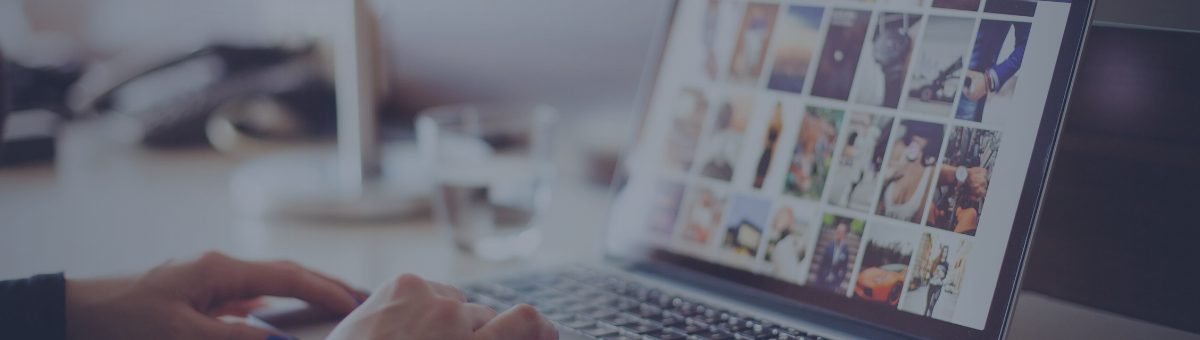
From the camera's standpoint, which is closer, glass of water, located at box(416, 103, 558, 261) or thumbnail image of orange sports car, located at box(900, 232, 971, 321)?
thumbnail image of orange sports car, located at box(900, 232, 971, 321)

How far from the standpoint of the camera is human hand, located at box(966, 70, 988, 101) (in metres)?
0.48

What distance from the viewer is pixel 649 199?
2.06 feet

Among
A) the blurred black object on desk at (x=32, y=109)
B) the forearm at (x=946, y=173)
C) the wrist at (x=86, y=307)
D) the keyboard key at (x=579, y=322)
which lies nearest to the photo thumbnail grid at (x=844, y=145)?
the forearm at (x=946, y=173)

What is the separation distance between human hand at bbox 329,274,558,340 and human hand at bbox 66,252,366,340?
0.25 feet

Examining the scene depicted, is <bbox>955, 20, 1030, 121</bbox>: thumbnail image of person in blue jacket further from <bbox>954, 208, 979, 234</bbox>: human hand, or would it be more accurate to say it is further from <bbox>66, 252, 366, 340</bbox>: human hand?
<bbox>66, 252, 366, 340</bbox>: human hand

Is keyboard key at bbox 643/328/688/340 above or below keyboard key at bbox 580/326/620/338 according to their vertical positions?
above

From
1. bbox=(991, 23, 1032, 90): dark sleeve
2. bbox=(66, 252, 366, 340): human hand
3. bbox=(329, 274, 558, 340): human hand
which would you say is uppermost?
bbox=(991, 23, 1032, 90): dark sleeve

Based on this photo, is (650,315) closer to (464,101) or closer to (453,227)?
(453,227)

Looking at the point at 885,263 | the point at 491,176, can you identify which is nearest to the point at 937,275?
the point at 885,263

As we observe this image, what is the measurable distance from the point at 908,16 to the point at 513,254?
0.42m

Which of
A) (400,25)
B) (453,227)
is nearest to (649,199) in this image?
(453,227)

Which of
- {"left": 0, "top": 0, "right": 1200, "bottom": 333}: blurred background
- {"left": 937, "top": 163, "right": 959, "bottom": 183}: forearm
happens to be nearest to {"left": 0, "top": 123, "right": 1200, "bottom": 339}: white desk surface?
→ {"left": 0, "top": 0, "right": 1200, "bottom": 333}: blurred background

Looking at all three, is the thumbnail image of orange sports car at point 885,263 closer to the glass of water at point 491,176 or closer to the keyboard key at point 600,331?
the keyboard key at point 600,331

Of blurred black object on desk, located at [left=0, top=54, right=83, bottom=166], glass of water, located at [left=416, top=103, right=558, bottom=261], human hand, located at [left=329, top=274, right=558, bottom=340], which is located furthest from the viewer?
blurred black object on desk, located at [left=0, top=54, right=83, bottom=166]
